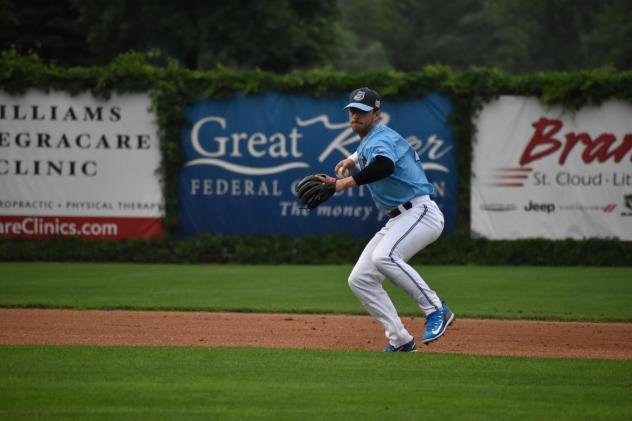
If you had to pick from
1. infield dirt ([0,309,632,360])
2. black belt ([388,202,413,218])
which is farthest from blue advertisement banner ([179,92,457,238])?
black belt ([388,202,413,218])

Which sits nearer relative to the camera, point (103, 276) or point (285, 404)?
point (285, 404)

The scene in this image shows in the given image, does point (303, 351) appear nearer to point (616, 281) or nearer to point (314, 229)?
point (616, 281)

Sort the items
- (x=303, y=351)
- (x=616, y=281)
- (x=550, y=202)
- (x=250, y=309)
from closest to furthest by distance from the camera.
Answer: (x=303, y=351), (x=250, y=309), (x=616, y=281), (x=550, y=202)

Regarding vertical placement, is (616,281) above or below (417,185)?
below

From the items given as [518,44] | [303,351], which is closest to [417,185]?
[303,351]

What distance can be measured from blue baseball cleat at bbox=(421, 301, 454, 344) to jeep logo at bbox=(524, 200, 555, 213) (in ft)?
33.1

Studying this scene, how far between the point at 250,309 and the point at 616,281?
6.13 m

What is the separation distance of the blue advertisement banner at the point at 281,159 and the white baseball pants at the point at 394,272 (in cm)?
991

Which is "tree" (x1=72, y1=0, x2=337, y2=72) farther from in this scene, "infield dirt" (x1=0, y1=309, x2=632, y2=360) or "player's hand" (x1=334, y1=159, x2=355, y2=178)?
"player's hand" (x1=334, y1=159, x2=355, y2=178)

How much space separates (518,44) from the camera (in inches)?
2452

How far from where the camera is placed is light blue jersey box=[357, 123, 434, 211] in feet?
28.7

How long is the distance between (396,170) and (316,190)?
2.19 ft

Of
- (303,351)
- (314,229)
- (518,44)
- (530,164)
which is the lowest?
(518,44)

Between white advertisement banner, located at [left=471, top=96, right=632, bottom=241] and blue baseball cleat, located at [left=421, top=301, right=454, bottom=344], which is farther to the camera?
white advertisement banner, located at [left=471, top=96, right=632, bottom=241]
